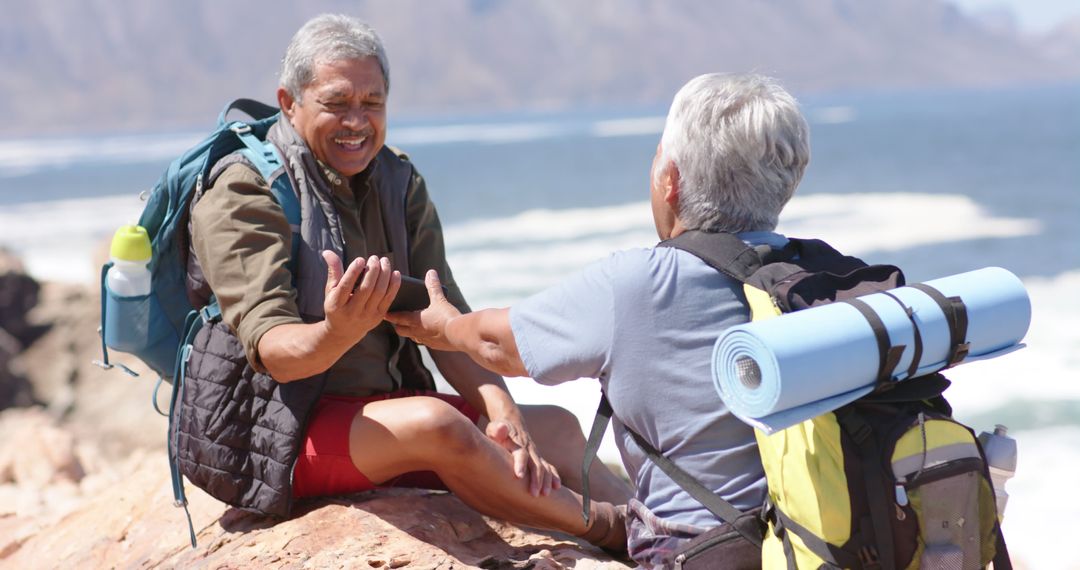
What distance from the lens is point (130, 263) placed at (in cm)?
320

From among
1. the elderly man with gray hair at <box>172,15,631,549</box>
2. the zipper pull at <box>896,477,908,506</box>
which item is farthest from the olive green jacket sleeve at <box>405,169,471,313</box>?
the zipper pull at <box>896,477,908,506</box>

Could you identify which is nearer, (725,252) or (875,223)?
(725,252)

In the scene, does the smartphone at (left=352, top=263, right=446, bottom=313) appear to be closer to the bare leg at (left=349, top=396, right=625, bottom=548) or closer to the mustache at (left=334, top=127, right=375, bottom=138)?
the bare leg at (left=349, top=396, right=625, bottom=548)

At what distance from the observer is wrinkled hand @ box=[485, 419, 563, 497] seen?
3.14 m

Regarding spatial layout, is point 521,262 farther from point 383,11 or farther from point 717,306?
point 383,11

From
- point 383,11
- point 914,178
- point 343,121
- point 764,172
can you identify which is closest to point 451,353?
point 343,121

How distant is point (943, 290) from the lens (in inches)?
87.6

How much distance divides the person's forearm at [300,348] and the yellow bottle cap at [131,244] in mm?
552

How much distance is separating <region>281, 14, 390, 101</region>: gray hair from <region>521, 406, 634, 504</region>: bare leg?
115cm

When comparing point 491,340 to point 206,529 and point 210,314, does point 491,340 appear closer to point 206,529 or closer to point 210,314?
point 210,314

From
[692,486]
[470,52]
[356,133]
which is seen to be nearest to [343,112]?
[356,133]

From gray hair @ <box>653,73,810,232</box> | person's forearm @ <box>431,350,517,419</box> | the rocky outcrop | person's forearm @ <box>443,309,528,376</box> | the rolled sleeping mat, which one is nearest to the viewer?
the rolled sleeping mat

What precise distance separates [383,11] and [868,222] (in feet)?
499

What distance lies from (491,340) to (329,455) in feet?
2.67
